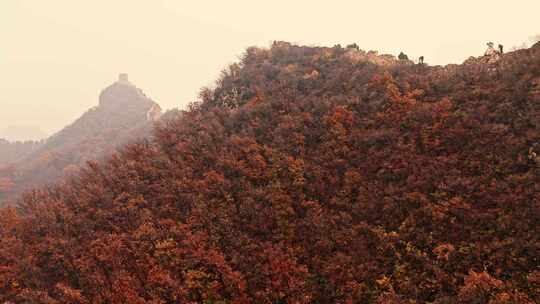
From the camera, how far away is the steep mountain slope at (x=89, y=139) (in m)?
43.6

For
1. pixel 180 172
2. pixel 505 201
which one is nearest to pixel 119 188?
pixel 180 172

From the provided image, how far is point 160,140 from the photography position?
1944 centimetres

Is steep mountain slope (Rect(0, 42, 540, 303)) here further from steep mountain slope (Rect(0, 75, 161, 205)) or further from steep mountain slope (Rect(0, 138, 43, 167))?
steep mountain slope (Rect(0, 138, 43, 167))

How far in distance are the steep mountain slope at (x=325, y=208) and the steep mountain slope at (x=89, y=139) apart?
27.1 meters

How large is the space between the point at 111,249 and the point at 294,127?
361 inches

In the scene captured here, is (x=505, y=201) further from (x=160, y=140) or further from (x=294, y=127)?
(x=160, y=140)

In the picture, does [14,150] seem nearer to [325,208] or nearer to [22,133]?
[325,208]

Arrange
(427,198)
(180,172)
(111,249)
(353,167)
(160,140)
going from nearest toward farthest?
(427,198) < (111,249) < (353,167) < (180,172) < (160,140)

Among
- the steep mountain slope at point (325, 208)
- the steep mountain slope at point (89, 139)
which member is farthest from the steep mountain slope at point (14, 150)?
the steep mountain slope at point (325, 208)

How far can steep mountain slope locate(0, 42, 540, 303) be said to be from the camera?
36.1 ft

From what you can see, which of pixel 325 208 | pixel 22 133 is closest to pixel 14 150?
pixel 325 208

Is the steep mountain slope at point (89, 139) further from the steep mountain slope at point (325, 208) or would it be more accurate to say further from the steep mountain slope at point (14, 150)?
the steep mountain slope at point (325, 208)

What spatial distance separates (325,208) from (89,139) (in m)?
48.3

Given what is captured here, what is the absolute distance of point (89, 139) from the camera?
52812 millimetres
